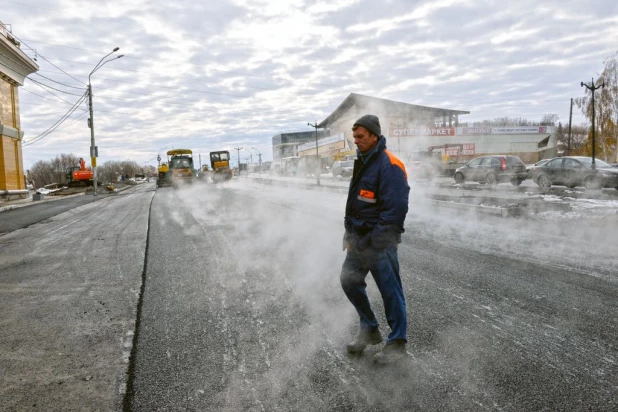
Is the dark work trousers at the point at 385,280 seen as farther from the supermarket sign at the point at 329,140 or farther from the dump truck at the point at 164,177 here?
the supermarket sign at the point at 329,140

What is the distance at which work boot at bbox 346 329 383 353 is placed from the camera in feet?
9.23

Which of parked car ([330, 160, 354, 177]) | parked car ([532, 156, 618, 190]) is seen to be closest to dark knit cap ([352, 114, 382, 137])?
parked car ([532, 156, 618, 190])

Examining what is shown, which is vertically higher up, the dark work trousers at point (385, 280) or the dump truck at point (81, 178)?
the dump truck at point (81, 178)

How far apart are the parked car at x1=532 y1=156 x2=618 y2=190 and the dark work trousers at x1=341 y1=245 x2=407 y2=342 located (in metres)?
14.3

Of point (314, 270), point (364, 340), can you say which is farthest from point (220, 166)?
point (364, 340)

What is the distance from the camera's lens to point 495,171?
1789cm

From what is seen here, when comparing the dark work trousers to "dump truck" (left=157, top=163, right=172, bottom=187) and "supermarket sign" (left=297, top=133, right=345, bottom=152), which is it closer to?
"dump truck" (left=157, top=163, right=172, bottom=187)

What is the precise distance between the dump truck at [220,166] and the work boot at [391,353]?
107 ft

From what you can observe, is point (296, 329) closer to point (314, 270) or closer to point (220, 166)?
point (314, 270)

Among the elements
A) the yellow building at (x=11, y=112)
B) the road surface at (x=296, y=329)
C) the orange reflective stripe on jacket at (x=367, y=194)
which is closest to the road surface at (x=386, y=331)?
the road surface at (x=296, y=329)

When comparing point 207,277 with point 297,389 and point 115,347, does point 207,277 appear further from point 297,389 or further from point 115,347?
point 297,389

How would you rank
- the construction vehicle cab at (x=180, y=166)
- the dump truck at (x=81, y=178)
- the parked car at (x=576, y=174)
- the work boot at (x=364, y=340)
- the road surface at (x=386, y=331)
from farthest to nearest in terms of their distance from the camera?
the dump truck at (x=81, y=178) < the construction vehicle cab at (x=180, y=166) < the parked car at (x=576, y=174) < the work boot at (x=364, y=340) < the road surface at (x=386, y=331)

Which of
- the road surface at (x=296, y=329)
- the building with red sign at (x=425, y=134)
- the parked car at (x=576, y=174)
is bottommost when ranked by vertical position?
the road surface at (x=296, y=329)

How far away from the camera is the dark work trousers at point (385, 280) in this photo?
2717mm
